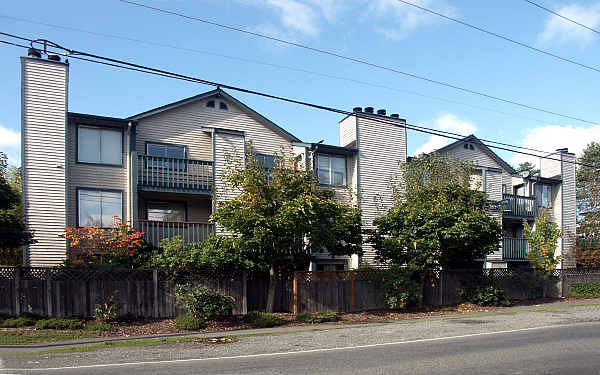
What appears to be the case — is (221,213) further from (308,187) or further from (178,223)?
(178,223)

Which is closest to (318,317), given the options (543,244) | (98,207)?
(98,207)

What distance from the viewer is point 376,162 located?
2806cm

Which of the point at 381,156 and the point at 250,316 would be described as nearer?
the point at 250,316

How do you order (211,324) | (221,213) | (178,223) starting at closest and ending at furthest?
1. (211,324)
2. (221,213)
3. (178,223)

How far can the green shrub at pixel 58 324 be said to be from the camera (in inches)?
590

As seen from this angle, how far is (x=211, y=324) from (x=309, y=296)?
14.4 ft

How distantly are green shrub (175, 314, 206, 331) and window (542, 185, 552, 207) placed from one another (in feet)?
91.9

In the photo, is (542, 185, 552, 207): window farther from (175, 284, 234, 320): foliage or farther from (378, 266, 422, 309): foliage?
(175, 284, 234, 320): foliage

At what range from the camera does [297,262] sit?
19609 mm

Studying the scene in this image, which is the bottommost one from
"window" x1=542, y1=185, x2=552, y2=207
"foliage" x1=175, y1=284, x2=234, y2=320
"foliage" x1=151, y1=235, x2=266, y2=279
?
"foliage" x1=175, y1=284, x2=234, y2=320

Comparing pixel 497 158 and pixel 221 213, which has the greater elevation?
pixel 497 158

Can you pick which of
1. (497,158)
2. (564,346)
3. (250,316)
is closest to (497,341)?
(564,346)

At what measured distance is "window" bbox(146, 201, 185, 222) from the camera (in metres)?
24.0

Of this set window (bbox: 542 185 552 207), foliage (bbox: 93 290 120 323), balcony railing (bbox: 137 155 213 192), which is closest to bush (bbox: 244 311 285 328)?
foliage (bbox: 93 290 120 323)
